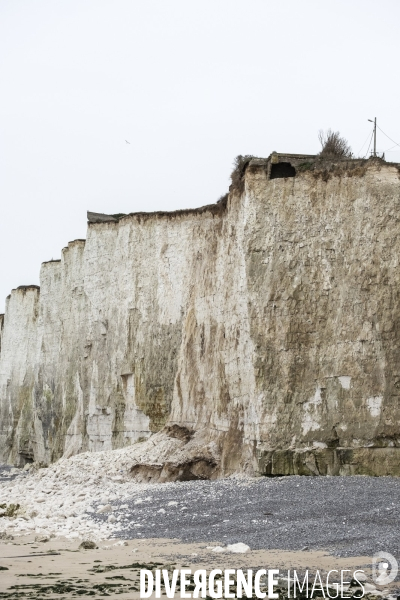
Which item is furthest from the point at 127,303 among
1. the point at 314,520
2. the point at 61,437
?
the point at 314,520

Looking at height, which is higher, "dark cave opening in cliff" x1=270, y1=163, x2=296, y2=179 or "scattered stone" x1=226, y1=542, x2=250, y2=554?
"dark cave opening in cliff" x1=270, y1=163, x2=296, y2=179

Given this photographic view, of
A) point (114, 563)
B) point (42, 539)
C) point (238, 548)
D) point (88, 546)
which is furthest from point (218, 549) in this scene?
point (42, 539)

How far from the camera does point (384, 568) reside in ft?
31.9

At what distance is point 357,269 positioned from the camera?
60.6 ft

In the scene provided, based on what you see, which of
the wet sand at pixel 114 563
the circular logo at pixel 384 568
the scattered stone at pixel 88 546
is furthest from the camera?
the scattered stone at pixel 88 546

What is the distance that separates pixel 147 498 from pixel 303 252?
19.1ft

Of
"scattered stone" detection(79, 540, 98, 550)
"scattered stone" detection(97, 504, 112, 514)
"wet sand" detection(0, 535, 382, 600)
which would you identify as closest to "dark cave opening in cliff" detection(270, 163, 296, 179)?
"scattered stone" detection(97, 504, 112, 514)

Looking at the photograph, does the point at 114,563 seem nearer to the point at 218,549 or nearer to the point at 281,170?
the point at 218,549

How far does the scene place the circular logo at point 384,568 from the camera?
934cm

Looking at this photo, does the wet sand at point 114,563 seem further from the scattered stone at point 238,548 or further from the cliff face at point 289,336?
the cliff face at point 289,336

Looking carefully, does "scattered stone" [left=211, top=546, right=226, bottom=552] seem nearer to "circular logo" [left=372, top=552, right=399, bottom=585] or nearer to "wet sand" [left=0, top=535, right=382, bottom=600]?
"wet sand" [left=0, top=535, right=382, bottom=600]

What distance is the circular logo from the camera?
9.34m

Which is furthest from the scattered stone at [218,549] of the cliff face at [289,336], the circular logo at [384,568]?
the cliff face at [289,336]

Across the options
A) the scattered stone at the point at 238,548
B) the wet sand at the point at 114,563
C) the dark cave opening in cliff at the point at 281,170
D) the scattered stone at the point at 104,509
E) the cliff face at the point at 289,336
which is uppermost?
the dark cave opening in cliff at the point at 281,170
